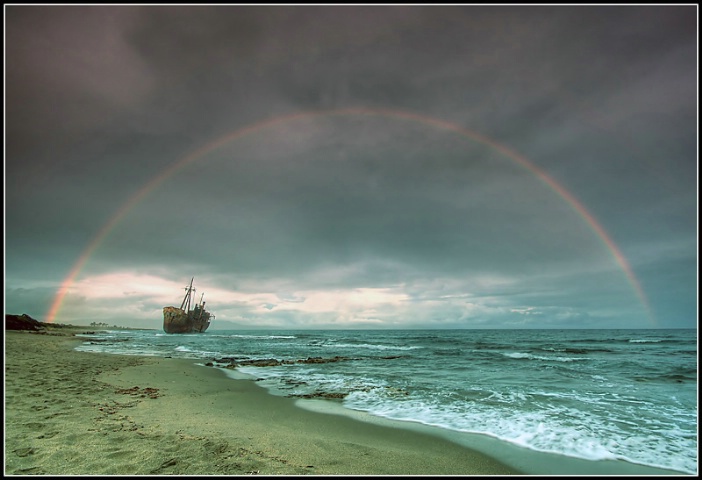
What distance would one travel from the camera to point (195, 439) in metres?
6.87

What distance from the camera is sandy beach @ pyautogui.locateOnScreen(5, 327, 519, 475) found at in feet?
18.4

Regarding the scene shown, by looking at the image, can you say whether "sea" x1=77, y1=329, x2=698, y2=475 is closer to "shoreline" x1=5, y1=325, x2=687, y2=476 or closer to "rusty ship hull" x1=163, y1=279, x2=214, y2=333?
"shoreline" x1=5, y1=325, x2=687, y2=476

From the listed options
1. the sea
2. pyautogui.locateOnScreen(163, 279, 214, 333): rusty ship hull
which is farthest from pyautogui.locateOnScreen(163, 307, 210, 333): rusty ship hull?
the sea

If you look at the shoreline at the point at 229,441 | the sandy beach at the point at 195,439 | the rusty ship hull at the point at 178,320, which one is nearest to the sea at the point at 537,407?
the shoreline at the point at 229,441

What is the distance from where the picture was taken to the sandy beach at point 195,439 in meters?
5.61

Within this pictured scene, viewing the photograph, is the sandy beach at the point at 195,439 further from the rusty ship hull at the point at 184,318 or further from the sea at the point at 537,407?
the rusty ship hull at the point at 184,318

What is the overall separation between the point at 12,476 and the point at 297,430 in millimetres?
5086

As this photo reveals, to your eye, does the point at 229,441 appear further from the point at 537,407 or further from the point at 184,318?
the point at 184,318

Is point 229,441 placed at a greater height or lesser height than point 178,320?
lesser

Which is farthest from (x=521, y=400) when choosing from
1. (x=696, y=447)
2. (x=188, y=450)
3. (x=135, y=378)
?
(x=135, y=378)

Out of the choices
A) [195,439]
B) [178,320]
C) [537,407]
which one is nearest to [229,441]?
[195,439]

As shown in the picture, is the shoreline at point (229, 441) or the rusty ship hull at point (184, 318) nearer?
the shoreline at point (229, 441)

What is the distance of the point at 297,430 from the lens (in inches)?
328

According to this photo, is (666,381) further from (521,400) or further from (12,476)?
(12,476)
